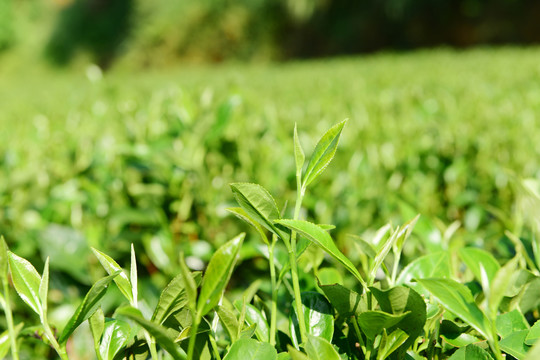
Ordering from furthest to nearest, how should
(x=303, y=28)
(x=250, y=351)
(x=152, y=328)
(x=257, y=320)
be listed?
(x=303, y=28) → (x=257, y=320) → (x=250, y=351) → (x=152, y=328)

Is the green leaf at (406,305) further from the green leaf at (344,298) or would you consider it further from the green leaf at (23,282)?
the green leaf at (23,282)

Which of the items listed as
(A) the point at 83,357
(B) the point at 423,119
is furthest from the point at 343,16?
(A) the point at 83,357

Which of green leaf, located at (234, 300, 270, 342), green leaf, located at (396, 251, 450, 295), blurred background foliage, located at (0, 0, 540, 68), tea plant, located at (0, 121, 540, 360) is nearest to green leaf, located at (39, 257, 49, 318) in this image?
tea plant, located at (0, 121, 540, 360)

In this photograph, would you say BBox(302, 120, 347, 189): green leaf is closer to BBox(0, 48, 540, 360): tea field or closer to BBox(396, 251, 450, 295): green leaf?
BBox(0, 48, 540, 360): tea field

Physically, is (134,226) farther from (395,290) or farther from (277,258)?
(395,290)

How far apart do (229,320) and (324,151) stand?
0.21m

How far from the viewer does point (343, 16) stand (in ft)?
62.9

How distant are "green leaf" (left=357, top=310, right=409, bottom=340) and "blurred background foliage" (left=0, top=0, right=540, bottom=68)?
57.7 feet

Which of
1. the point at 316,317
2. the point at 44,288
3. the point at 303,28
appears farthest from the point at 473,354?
the point at 303,28

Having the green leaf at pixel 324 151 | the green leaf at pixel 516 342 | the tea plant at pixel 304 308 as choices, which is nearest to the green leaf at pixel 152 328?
the tea plant at pixel 304 308

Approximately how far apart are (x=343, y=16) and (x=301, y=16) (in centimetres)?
151

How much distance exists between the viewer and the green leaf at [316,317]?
628 millimetres

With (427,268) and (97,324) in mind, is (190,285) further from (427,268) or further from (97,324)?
(427,268)

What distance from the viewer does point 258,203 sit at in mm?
549
